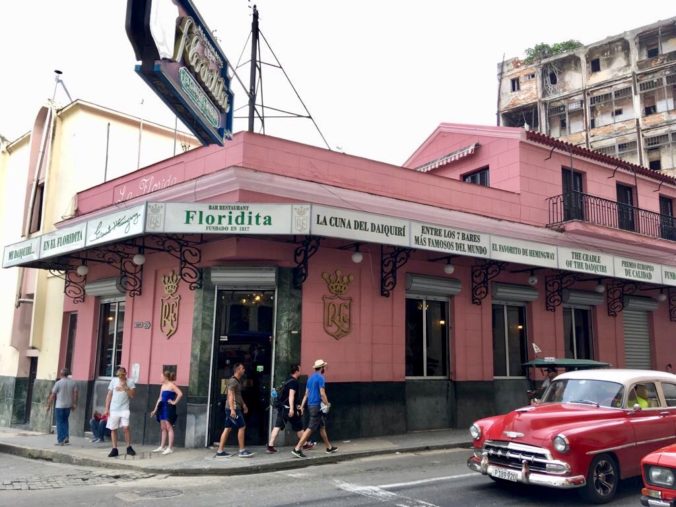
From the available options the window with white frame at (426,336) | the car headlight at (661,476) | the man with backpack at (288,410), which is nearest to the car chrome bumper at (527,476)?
the car headlight at (661,476)

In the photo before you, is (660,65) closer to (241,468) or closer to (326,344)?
(326,344)

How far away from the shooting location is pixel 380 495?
7.76 meters

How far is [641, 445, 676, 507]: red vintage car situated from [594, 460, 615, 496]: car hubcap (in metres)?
1.32

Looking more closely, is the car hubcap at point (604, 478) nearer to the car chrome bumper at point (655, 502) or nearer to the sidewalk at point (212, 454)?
the car chrome bumper at point (655, 502)

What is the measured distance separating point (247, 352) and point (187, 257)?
8.21ft

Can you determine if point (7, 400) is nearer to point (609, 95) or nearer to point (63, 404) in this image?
point (63, 404)

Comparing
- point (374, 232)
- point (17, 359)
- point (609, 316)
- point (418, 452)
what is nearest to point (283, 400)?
point (418, 452)

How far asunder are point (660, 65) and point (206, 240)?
1640 inches

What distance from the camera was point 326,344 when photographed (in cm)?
1269

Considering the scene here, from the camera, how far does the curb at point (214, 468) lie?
9750 millimetres

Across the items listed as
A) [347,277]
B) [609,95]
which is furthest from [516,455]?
[609,95]

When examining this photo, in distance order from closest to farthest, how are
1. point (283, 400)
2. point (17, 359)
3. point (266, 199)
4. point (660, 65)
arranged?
point (283, 400) < point (266, 199) < point (17, 359) < point (660, 65)

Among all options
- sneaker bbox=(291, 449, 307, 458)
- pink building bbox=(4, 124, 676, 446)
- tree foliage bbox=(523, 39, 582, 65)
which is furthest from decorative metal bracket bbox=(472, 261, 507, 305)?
tree foliage bbox=(523, 39, 582, 65)

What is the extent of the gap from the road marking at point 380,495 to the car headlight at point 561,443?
1652mm
